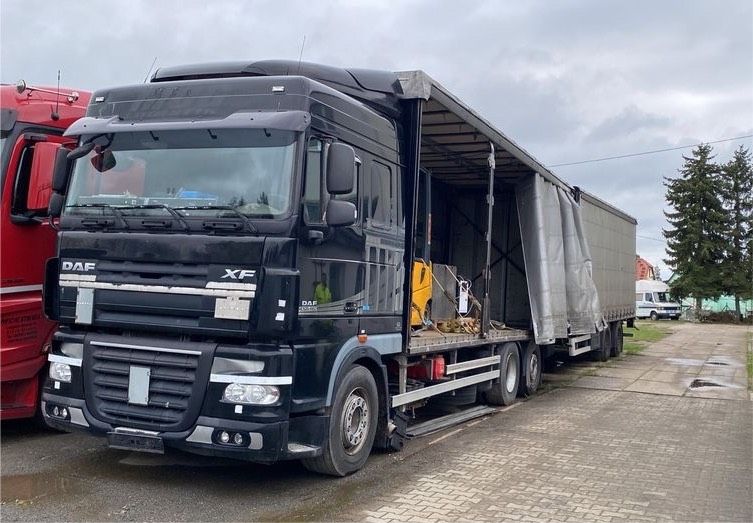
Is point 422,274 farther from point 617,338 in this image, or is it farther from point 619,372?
point 617,338

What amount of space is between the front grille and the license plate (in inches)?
3.3

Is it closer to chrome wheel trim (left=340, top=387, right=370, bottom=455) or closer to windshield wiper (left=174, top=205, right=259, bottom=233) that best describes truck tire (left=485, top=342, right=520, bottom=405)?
chrome wheel trim (left=340, top=387, right=370, bottom=455)

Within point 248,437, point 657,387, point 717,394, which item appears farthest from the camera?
point 657,387

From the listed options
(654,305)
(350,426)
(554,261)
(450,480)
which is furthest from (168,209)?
(654,305)

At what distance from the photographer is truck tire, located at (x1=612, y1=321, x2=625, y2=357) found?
58.6 ft

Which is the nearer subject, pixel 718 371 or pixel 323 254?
pixel 323 254

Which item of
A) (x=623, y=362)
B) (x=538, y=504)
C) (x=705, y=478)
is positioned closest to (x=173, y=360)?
(x=538, y=504)

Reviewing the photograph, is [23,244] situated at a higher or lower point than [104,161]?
lower

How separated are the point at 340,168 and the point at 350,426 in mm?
2205

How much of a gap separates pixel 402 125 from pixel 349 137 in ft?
3.90

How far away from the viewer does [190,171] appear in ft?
17.3

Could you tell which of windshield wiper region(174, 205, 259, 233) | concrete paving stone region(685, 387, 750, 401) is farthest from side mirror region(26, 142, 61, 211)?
concrete paving stone region(685, 387, 750, 401)

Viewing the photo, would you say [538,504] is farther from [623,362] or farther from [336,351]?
[623,362]

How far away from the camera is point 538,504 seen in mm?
5402
